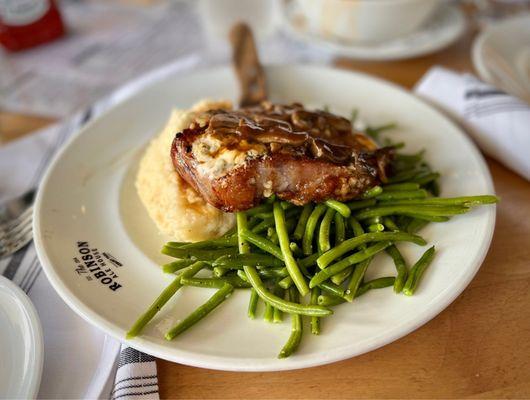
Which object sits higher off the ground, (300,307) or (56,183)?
(300,307)

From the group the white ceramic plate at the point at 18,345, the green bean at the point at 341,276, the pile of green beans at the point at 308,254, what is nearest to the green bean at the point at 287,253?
the pile of green beans at the point at 308,254

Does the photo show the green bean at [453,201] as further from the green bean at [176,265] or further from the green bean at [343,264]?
the green bean at [176,265]

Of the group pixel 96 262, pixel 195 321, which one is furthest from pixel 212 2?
pixel 195 321

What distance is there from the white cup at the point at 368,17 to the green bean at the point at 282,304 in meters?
2.46

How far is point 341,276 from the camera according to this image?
1.95m

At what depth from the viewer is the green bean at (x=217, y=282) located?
1944 mm

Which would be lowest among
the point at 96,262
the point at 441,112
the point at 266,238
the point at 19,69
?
the point at 19,69

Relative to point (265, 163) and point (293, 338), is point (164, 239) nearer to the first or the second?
point (265, 163)

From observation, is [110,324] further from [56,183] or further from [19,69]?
[19,69]

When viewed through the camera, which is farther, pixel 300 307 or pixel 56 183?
pixel 56 183

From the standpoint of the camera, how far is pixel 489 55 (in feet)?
11.4

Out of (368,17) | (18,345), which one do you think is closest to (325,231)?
(18,345)

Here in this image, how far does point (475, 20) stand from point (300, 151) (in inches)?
127

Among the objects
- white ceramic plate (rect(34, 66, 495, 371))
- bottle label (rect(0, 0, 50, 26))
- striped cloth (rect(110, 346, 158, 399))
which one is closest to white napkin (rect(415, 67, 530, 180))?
white ceramic plate (rect(34, 66, 495, 371))
